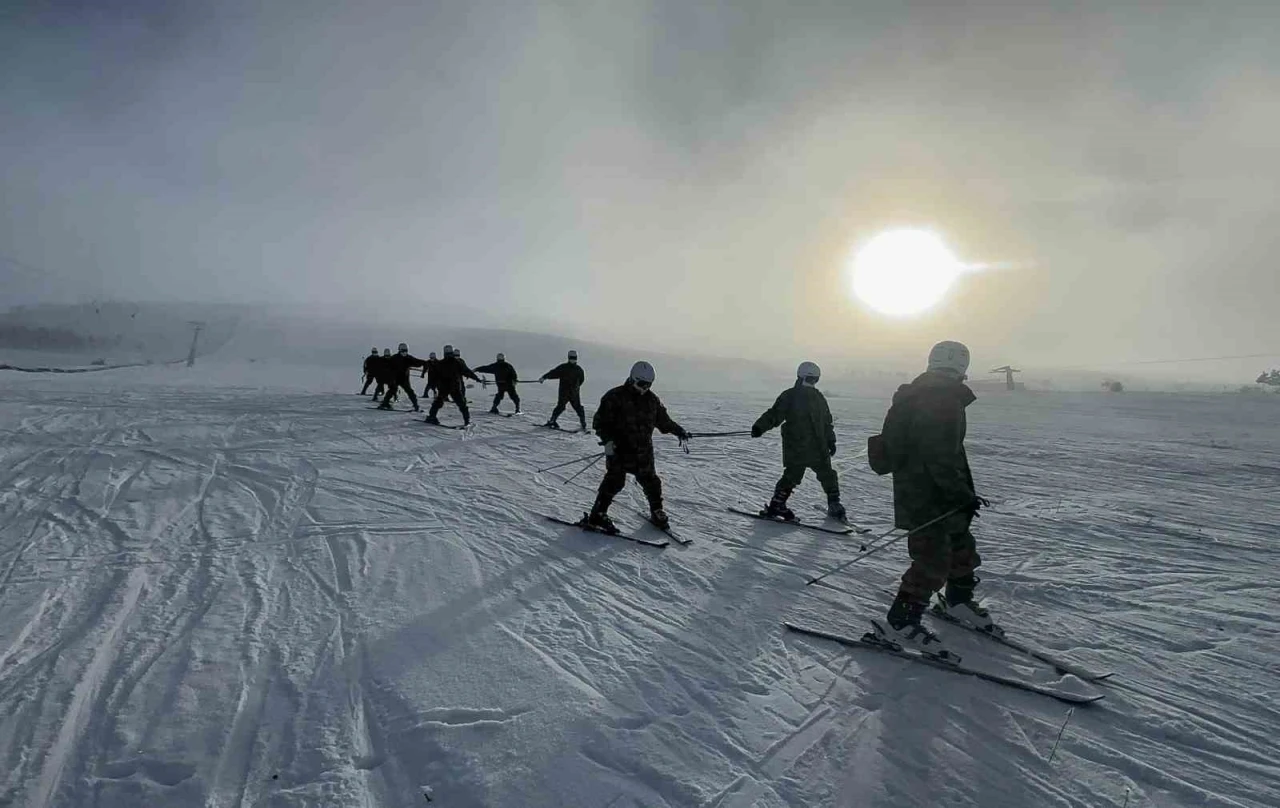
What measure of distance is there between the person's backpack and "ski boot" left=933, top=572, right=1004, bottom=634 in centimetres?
119

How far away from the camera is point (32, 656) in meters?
3.52

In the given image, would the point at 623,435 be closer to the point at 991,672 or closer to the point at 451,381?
the point at 991,672

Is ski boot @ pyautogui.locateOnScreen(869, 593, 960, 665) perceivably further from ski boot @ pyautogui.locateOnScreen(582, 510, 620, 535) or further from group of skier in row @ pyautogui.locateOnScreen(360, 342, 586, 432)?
group of skier in row @ pyautogui.locateOnScreen(360, 342, 586, 432)

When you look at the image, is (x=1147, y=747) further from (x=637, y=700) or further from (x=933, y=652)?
(x=637, y=700)

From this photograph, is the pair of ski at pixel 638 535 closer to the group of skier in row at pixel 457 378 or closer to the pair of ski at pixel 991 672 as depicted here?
the pair of ski at pixel 991 672

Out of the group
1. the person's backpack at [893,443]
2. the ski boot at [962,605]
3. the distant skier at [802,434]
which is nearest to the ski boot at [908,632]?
the ski boot at [962,605]

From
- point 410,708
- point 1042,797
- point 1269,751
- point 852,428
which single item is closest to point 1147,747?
point 1269,751

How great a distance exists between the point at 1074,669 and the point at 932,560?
108cm

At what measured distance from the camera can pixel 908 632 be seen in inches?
163

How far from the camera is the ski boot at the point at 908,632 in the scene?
3.96 metres

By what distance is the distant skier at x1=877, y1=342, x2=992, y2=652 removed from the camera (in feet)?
13.3

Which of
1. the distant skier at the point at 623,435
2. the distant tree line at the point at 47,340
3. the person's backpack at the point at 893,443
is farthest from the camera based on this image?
the distant tree line at the point at 47,340

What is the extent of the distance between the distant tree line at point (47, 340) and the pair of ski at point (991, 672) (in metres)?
103

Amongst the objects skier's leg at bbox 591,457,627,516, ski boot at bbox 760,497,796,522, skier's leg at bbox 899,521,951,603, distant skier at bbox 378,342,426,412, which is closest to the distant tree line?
distant skier at bbox 378,342,426,412
